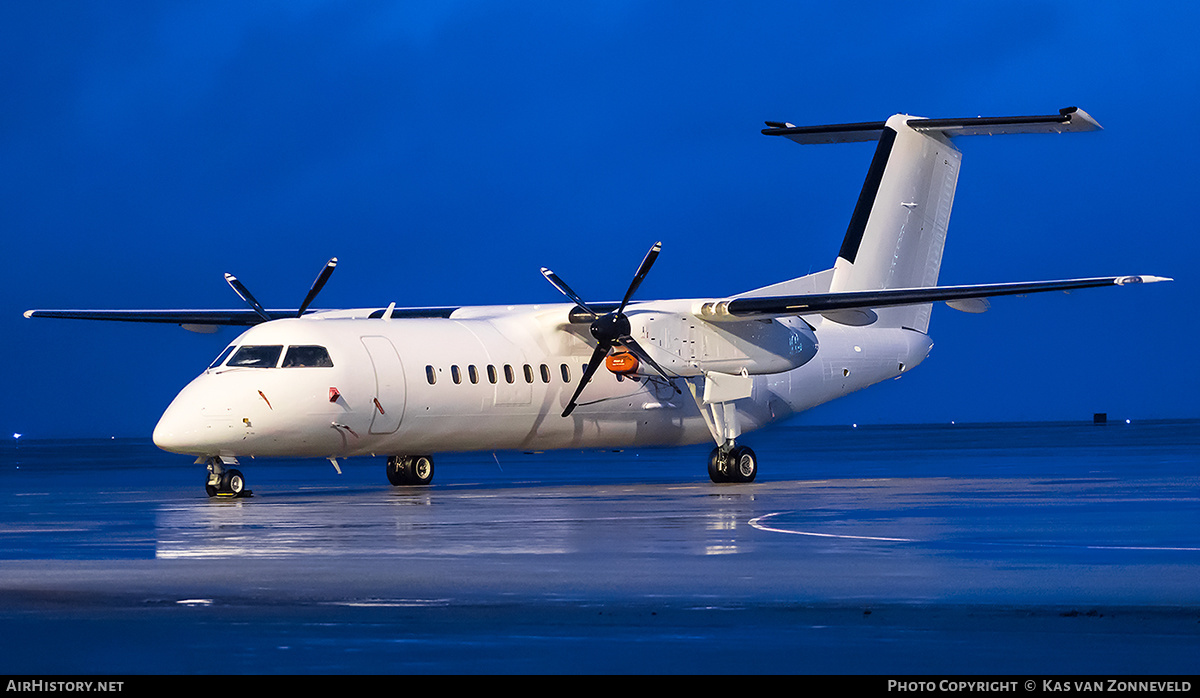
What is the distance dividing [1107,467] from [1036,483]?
26.6 ft

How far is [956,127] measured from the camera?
32.2 meters

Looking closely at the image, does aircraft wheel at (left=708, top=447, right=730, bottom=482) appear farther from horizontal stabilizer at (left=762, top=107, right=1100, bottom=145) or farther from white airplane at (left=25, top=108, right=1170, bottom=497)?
horizontal stabilizer at (left=762, top=107, right=1100, bottom=145)

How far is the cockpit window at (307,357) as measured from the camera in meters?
24.2

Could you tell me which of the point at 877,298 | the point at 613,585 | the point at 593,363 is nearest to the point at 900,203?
the point at 877,298

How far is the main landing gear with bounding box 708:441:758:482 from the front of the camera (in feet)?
92.9

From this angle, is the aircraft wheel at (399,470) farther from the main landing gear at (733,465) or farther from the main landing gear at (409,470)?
the main landing gear at (733,465)

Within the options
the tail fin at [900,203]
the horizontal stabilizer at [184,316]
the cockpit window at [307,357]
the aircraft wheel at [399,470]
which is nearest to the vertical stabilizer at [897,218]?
the tail fin at [900,203]

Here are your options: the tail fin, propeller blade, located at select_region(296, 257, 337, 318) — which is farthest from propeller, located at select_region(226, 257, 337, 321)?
the tail fin

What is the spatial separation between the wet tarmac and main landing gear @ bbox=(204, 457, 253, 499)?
1431 millimetres

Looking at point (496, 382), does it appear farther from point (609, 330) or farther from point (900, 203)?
point (900, 203)

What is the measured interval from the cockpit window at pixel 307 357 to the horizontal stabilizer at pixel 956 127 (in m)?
12.9

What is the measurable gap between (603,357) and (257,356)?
6.46 meters

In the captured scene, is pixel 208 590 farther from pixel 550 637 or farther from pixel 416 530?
pixel 416 530

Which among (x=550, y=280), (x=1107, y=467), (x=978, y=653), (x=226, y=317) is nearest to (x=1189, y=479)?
(x=1107, y=467)
